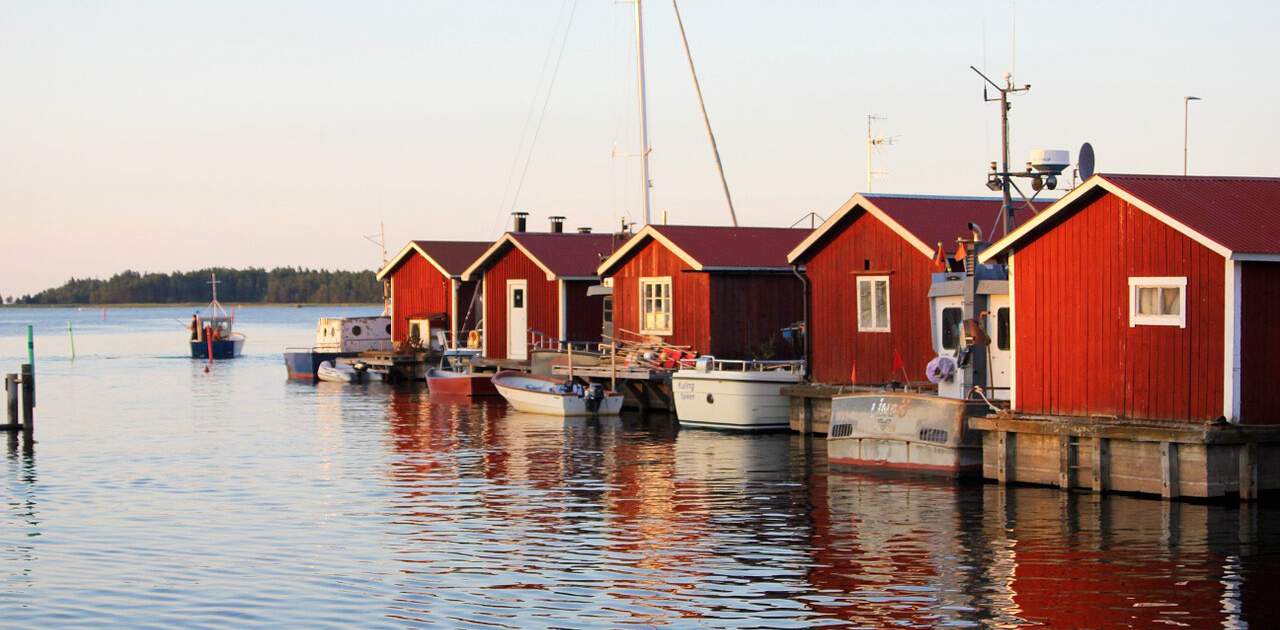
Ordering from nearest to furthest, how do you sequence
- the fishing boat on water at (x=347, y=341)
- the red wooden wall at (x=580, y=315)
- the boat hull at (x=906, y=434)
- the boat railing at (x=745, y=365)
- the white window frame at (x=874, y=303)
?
the boat hull at (x=906, y=434) < the white window frame at (x=874, y=303) < the boat railing at (x=745, y=365) < the red wooden wall at (x=580, y=315) < the fishing boat on water at (x=347, y=341)

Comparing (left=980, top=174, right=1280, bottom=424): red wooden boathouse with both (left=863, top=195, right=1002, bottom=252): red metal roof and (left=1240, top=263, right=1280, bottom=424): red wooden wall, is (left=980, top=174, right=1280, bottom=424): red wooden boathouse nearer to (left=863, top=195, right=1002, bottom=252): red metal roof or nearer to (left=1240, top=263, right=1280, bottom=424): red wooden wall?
(left=1240, top=263, right=1280, bottom=424): red wooden wall

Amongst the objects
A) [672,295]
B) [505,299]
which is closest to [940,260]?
[672,295]

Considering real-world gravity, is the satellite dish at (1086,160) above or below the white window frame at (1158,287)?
above

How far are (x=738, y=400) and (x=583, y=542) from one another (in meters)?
17.0

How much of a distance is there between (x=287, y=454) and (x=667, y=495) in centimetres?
1174

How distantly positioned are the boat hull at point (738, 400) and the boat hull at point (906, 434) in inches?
306

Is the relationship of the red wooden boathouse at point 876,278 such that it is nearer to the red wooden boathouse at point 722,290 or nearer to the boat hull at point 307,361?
the red wooden boathouse at point 722,290

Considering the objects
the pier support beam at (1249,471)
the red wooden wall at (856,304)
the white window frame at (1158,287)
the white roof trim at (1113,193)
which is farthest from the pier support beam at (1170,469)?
the red wooden wall at (856,304)

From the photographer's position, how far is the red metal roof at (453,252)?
210 ft

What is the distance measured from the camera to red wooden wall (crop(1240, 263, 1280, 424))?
81.6 feet

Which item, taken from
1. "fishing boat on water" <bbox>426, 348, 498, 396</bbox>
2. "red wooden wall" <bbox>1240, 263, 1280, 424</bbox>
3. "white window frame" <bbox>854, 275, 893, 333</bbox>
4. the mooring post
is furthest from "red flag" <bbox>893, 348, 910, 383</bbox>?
"fishing boat on water" <bbox>426, 348, 498, 396</bbox>

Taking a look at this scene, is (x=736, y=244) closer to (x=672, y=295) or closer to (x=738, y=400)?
(x=672, y=295)

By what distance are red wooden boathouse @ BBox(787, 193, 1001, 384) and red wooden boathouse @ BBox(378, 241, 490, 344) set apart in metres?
25.4

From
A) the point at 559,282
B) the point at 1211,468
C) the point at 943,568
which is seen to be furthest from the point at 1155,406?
the point at 559,282
